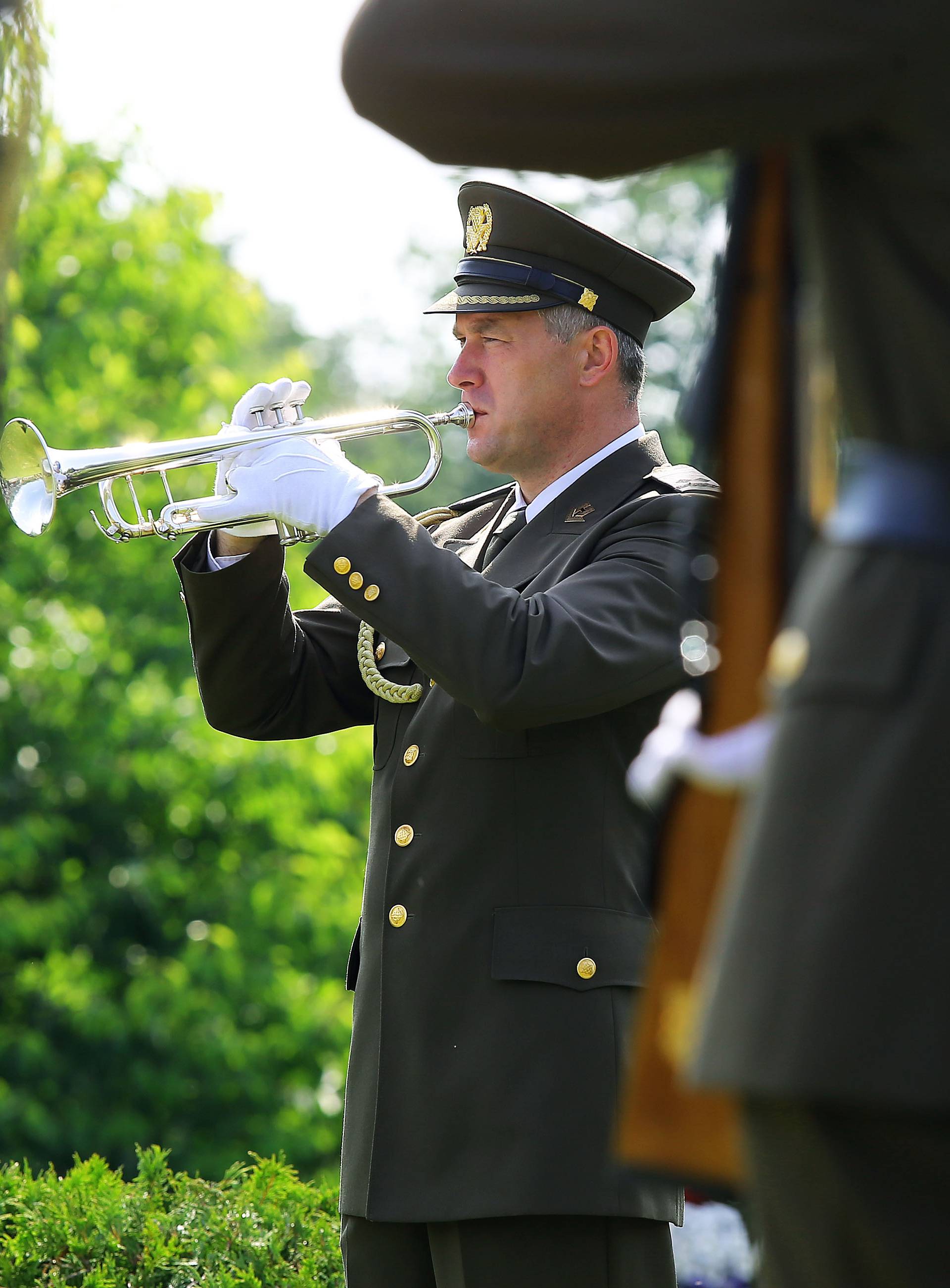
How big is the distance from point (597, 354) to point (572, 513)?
0.39 m

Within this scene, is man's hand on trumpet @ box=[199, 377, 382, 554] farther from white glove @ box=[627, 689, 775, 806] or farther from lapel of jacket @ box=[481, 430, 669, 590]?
white glove @ box=[627, 689, 775, 806]

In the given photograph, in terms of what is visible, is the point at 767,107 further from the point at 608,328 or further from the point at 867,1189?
the point at 608,328

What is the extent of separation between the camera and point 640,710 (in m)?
2.92

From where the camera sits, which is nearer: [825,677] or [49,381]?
[825,677]

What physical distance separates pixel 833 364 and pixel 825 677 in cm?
29

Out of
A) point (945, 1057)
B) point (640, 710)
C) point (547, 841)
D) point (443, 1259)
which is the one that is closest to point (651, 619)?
point (640, 710)

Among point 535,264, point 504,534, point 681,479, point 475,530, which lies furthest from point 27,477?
point 681,479

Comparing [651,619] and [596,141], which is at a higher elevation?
[651,619]

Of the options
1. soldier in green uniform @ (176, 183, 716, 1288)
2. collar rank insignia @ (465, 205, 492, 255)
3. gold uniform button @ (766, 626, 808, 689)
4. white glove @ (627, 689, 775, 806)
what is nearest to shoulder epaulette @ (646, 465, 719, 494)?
soldier in green uniform @ (176, 183, 716, 1288)

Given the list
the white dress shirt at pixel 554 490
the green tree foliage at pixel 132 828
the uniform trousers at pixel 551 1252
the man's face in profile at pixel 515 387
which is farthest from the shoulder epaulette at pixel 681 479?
the green tree foliage at pixel 132 828

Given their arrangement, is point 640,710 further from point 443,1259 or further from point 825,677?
point 825,677

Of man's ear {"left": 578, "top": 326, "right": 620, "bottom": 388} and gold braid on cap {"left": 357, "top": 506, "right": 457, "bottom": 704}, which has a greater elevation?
man's ear {"left": 578, "top": 326, "right": 620, "bottom": 388}

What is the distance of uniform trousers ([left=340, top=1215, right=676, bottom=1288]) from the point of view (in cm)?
262

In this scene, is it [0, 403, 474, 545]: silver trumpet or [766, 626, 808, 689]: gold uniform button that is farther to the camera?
[0, 403, 474, 545]: silver trumpet
